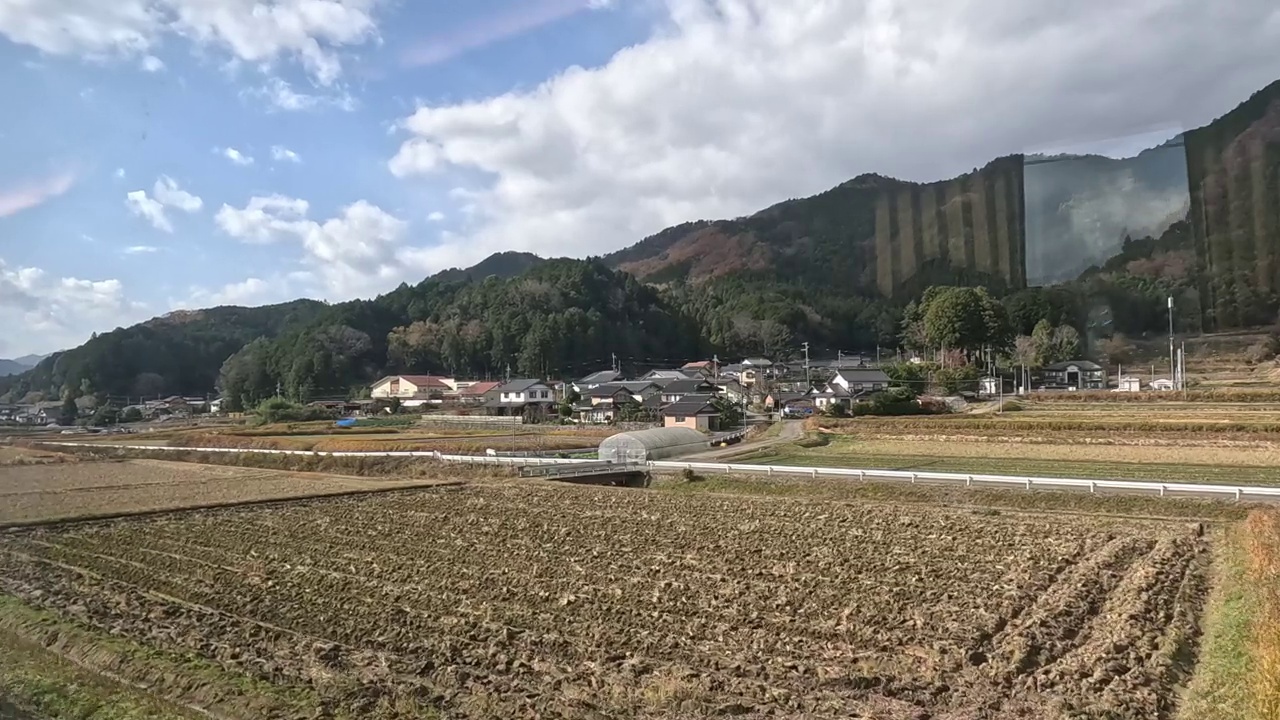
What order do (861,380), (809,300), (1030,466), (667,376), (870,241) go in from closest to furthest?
(1030,466)
(861,380)
(667,376)
(870,241)
(809,300)

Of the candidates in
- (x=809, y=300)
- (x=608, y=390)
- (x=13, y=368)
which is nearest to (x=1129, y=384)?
(x=608, y=390)

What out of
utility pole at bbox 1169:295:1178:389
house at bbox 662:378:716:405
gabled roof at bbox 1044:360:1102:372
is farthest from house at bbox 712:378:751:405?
utility pole at bbox 1169:295:1178:389

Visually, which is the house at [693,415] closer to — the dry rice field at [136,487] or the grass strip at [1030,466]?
the grass strip at [1030,466]

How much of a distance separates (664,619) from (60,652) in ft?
23.9

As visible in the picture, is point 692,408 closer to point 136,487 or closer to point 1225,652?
point 136,487

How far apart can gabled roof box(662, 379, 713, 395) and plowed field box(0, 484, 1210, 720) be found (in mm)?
38030

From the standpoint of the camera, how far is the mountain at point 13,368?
52656 mm

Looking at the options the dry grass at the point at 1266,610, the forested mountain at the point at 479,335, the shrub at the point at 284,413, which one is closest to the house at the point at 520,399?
the shrub at the point at 284,413

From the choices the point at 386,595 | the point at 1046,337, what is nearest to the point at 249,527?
the point at 386,595

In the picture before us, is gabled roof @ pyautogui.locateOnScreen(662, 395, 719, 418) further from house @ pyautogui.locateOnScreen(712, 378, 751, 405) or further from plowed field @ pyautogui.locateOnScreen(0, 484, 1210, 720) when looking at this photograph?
plowed field @ pyautogui.locateOnScreen(0, 484, 1210, 720)

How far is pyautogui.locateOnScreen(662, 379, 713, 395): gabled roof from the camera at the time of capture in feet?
182

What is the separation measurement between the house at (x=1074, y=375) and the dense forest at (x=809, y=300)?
166 cm

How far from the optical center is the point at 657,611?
9.77 m

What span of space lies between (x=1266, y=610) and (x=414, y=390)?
7096 cm
